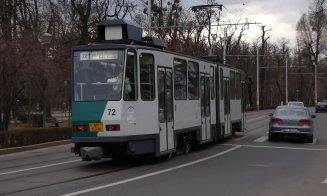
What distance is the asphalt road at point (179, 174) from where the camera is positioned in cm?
1107

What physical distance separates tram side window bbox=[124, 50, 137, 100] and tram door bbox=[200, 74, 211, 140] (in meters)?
5.50

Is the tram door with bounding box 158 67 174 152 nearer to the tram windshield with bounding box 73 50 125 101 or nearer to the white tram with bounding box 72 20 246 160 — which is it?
the white tram with bounding box 72 20 246 160

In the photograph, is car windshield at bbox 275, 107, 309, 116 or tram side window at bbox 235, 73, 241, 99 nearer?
car windshield at bbox 275, 107, 309, 116

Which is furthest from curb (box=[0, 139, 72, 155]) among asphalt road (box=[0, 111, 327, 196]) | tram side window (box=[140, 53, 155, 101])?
tram side window (box=[140, 53, 155, 101])

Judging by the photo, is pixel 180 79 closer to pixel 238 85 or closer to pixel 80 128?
pixel 80 128

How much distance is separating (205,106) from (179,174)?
693 cm

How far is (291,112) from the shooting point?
24328 mm

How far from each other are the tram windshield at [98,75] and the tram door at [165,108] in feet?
5.25

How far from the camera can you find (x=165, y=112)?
52.0ft

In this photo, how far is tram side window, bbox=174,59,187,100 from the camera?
55.4 feet

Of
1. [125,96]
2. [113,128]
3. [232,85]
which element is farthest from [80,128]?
[232,85]

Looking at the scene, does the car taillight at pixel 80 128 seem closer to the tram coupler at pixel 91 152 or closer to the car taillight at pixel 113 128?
the tram coupler at pixel 91 152

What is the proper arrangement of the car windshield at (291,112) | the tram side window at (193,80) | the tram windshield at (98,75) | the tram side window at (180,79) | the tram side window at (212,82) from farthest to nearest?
the car windshield at (291,112)
the tram side window at (212,82)
the tram side window at (193,80)
the tram side window at (180,79)
the tram windshield at (98,75)

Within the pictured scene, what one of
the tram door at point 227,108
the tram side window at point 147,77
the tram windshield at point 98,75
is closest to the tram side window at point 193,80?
the tram side window at point 147,77
